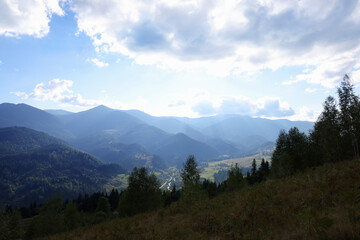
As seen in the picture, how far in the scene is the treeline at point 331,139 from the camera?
38.4 meters

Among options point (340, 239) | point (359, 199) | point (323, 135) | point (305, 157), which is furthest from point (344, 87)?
point (340, 239)

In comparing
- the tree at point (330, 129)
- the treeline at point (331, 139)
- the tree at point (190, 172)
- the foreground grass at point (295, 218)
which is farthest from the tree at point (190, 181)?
the foreground grass at point (295, 218)

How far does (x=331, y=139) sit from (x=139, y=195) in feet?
152

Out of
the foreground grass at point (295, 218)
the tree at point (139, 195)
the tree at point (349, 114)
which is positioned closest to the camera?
the foreground grass at point (295, 218)

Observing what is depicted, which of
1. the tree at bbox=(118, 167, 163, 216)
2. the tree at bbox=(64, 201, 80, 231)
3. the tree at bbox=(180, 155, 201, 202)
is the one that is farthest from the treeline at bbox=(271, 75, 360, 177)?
the tree at bbox=(64, 201, 80, 231)

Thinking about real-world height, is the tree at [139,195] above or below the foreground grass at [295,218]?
below

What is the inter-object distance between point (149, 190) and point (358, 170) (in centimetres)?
4760

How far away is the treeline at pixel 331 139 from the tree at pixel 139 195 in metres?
33.3

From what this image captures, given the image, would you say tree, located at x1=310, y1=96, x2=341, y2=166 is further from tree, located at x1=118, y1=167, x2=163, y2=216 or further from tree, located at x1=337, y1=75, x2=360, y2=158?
tree, located at x1=118, y1=167, x2=163, y2=216

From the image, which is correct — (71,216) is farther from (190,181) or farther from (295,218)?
(295,218)

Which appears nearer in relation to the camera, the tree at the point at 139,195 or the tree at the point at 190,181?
the tree at the point at 190,181

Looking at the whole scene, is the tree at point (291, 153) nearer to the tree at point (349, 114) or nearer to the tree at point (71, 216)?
the tree at point (349, 114)

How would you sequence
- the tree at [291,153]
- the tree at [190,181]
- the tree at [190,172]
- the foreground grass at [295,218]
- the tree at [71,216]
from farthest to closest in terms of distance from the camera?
the tree at [71,216], the tree at [190,172], the tree at [291,153], the tree at [190,181], the foreground grass at [295,218]

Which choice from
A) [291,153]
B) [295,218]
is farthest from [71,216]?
[295,218]
